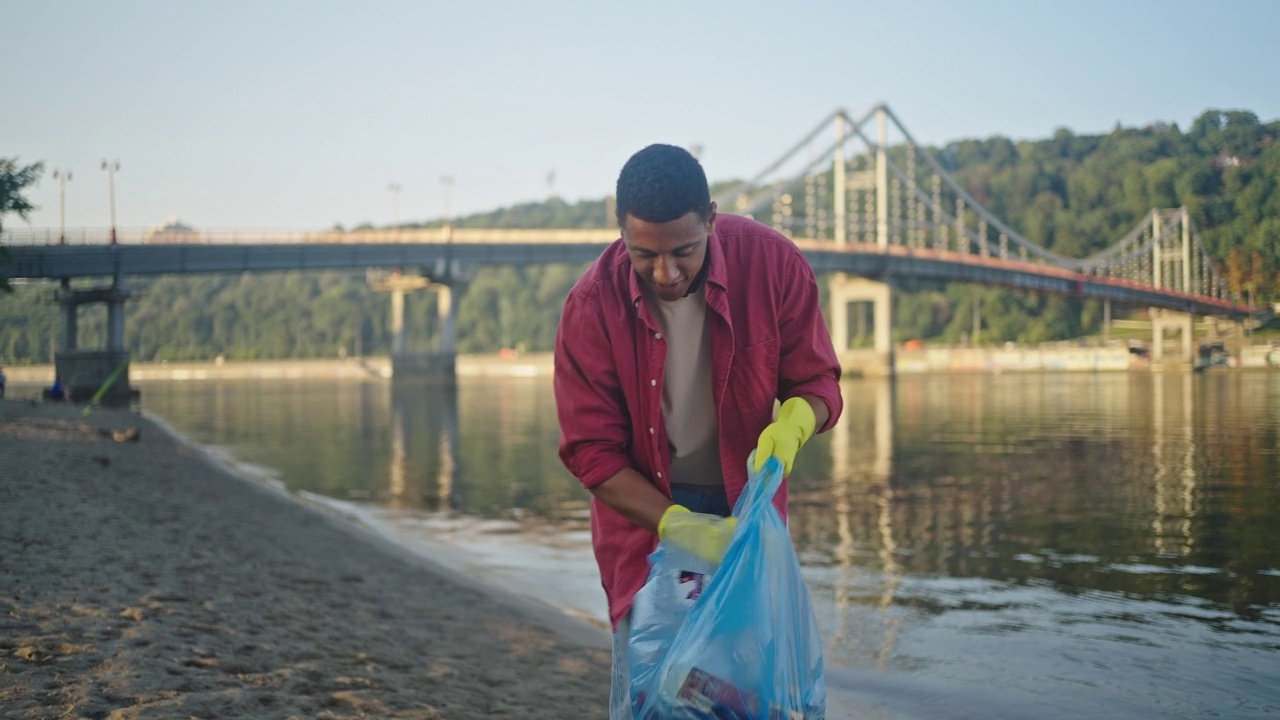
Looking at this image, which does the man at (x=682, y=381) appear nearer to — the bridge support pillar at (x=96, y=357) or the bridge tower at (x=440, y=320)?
the bridge support pillar at (x=96, y=357)

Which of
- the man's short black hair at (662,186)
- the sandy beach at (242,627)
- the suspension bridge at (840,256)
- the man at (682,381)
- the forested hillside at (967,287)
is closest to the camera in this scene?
the man's short black hair at (662,186)

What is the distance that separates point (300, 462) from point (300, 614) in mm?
15877

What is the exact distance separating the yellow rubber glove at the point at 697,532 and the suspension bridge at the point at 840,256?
21.7 metres

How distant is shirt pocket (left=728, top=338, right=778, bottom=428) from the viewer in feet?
9.30

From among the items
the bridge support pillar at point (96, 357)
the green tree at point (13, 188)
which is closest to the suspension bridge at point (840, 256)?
the bridge support pillar at point (96, 357)

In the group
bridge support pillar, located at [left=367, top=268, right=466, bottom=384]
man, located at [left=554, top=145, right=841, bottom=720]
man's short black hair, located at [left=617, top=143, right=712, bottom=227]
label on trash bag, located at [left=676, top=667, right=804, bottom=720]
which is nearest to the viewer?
label on trash bag, located at [left=676, top=667, right=804, bottom=720]

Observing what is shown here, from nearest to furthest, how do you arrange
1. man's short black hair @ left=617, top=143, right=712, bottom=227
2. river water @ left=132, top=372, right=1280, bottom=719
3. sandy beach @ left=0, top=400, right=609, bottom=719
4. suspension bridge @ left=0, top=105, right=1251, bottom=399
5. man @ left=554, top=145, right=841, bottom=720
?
man's short black hair @ left=617, top=143, right=712, bottom=227 → man @ left=554, top=145, right=841, bottom=720 → sandy beach @ left=0, top=400, right=609, bottom=719 → river water @ left=132, top=372, right=1280, bottom=719 → suspension bridge @ left=0, top=105, right=1251, bottom=399

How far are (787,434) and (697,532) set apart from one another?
31 centimetres

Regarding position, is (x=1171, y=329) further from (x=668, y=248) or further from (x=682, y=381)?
(x=668, y=248)

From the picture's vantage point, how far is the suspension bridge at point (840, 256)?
117ft

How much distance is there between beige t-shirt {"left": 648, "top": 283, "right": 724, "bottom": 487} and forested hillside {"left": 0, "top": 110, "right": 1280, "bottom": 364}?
1615cm

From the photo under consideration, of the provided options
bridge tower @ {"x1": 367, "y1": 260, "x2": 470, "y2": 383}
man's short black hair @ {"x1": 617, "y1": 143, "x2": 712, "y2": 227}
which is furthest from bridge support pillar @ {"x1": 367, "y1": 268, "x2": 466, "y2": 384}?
man's short black hair @ {"x1": 617, "y1": 143, "x2": 712, "y2": 227}

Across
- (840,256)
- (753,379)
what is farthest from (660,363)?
(840,256)

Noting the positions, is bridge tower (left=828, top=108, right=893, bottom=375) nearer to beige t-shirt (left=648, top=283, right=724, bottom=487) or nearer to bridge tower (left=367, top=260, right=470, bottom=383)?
bridge tower (left=367, top=260, right=470, bottom=383)
